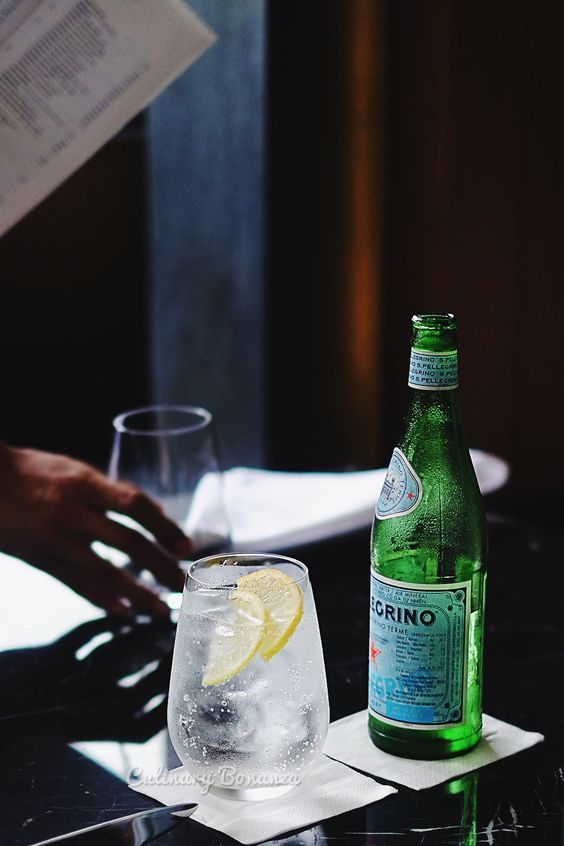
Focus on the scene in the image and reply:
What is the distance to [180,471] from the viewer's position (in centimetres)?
106

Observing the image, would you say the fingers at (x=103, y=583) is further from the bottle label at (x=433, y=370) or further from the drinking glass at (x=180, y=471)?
the bottle label at (x=433, y=370)

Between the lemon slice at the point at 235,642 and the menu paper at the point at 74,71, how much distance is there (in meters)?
0.51

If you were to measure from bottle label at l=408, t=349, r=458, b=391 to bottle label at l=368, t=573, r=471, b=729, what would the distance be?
135 millimetres

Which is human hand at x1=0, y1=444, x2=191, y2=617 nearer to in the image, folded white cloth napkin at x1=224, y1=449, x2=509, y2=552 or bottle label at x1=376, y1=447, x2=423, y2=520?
folded white cloth napkin at x1=224, y1=449, x2=509, y2=552

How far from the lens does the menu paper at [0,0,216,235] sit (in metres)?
1.05

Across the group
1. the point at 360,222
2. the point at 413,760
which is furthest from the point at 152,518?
the point at 360,222

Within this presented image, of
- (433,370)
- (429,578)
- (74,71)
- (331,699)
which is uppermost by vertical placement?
(74,71)

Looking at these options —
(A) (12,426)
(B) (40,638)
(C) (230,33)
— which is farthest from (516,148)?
(B) (40,638)

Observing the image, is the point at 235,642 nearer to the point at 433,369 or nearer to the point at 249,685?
the point at 249,685

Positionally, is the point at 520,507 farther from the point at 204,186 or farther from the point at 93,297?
the point at 93,297

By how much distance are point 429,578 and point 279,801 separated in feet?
0.65

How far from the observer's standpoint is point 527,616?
106cm

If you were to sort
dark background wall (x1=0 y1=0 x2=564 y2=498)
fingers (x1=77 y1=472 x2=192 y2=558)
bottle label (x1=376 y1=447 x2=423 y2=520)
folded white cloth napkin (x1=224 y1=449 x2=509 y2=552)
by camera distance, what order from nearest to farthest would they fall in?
bottle label (x1=376 y1=447 x2=423 y2=520)
fingers (x1=77 y1=472 x2=192 y2=558)
folded white cloth napkin (x1=224 y1=449 x2=509 y2=552)
dark background wall (x1=0 y1=0 x2=564 y2=498)

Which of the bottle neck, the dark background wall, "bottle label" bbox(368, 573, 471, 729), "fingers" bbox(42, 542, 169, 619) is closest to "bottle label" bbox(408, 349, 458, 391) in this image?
the bottle neck
